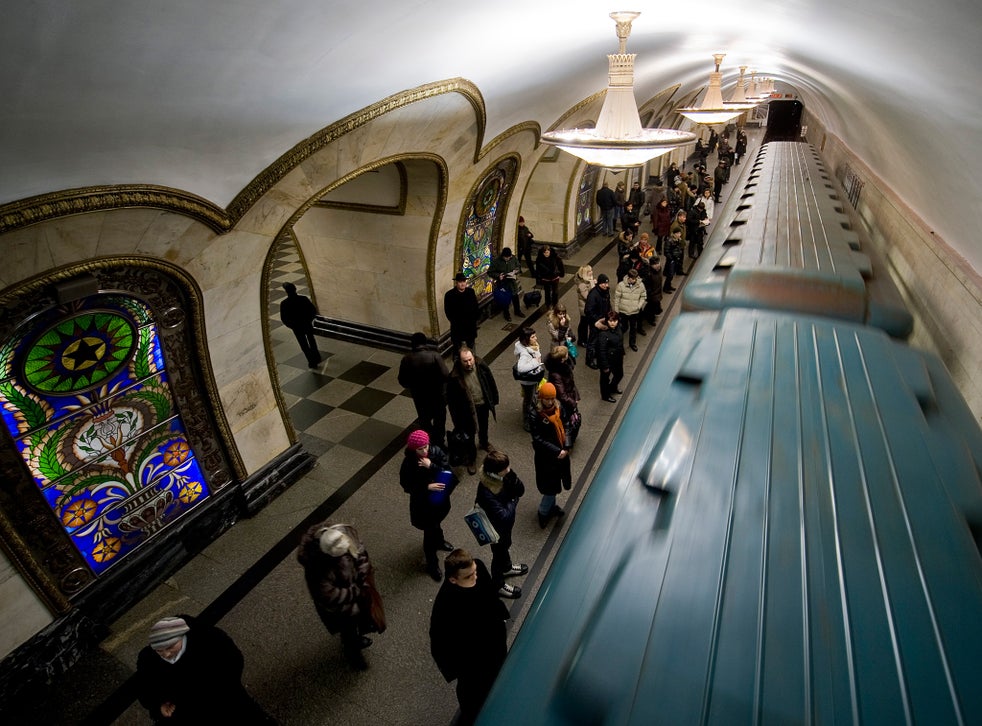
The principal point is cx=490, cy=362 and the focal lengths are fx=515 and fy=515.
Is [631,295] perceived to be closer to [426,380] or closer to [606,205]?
[426,380]

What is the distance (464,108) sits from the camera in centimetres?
540

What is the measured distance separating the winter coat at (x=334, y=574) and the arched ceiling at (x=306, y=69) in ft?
7.92

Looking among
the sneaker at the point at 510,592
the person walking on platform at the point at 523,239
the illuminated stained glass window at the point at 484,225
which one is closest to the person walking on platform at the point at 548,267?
the illuminated stained glass window at the point at 484,225

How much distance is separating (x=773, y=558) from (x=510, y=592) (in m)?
2.68

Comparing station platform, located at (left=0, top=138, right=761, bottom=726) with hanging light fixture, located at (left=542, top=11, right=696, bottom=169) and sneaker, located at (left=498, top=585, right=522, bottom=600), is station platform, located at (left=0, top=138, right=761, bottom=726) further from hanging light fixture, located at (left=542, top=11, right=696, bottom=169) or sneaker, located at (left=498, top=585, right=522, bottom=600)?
hanging light fixture, located at (left=542, top=11, right=696, bottom=169)

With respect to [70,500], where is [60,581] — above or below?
below

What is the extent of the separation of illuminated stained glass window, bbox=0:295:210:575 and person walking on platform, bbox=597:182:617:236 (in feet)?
37.2

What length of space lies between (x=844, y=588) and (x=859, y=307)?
116 inches

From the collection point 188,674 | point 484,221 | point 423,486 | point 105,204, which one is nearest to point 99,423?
point 105,204

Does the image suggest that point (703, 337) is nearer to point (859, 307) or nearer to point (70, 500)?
point (859, 307)

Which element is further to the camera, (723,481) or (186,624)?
(186,624)

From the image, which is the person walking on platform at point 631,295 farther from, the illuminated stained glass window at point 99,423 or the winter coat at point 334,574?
the illuminated stained glass window at point 99,423

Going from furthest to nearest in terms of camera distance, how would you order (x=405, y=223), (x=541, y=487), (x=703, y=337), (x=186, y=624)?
(x=405, y=223)
(x=541, y=487)
(x=703, y=337)
(x=186, y=624)

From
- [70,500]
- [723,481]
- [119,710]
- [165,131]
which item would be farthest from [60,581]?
[723,481]
